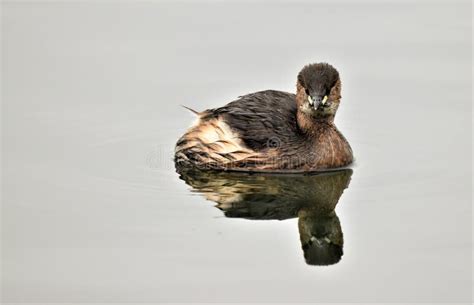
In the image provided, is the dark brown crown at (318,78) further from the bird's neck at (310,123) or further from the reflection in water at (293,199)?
the reflection in water at (293,199)

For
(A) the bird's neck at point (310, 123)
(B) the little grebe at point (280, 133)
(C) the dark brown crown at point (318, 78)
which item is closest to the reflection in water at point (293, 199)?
(B) the little grebe at point (280, 133)

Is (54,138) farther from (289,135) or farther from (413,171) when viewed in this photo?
(413,171)

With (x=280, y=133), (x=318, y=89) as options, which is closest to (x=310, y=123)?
(x=280, y=133)

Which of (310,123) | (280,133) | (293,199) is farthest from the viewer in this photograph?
(310,123)

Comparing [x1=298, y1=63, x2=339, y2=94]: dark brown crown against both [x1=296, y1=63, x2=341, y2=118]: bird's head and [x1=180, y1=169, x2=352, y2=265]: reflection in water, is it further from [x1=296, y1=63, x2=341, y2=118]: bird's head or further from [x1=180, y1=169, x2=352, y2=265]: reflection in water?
[x1=180, y1=169, x2=352, y2=265]: reflection in water

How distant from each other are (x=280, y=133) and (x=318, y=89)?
2.16ft

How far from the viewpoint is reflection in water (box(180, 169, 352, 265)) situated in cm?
1003

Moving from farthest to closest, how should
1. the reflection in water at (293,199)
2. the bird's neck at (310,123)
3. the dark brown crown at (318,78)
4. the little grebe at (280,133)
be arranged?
the bird's neck at (310,123) → the little grebe at (280,133) → the dark brown crown at (318,78) → the reflection in water at (293,199)

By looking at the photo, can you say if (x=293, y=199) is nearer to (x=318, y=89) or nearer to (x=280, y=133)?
(x=280, y=133)

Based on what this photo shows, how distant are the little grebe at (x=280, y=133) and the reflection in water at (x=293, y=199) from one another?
15cm

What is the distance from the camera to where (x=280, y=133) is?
11.6m

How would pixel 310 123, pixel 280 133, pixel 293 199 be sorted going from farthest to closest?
pixel 310 123 < pixel 280 133 < pixel 293 199

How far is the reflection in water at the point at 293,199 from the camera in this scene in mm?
10031

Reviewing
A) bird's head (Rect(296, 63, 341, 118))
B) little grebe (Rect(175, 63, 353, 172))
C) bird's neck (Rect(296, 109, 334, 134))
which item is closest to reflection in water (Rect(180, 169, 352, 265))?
little grebe (Rect(175, 63, 353, 172))
